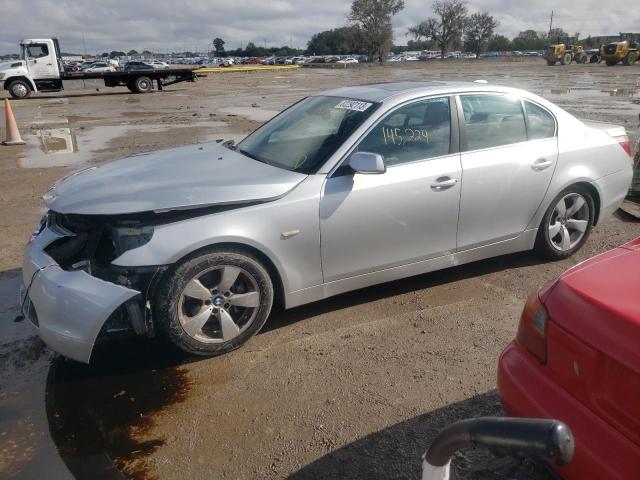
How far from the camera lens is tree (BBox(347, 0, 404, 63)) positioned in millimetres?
90812

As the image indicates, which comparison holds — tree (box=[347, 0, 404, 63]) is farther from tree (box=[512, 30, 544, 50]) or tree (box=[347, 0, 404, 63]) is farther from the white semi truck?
the white semi truck

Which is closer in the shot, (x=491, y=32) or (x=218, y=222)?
(x=218, y=222)

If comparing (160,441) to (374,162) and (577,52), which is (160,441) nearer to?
(374,162)

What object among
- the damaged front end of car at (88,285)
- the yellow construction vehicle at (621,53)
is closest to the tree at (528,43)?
the yellow construction vehicle at (621,53)

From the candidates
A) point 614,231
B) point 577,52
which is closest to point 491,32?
point 577,52

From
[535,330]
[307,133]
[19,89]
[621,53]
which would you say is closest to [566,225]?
[307,133]

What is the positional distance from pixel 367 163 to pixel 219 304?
1336mm

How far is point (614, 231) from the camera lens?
5840 millimetres

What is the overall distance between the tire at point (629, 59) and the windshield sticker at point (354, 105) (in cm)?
5407

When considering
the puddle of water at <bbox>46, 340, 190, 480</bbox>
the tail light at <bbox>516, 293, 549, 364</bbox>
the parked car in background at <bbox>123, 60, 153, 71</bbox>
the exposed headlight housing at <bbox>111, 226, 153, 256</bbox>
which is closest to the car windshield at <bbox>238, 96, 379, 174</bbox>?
the exposed headlight housing at <bbox>111, 226, 153, 256</bbox>

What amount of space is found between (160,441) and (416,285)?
249 centimetres

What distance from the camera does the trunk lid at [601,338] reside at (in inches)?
66.7

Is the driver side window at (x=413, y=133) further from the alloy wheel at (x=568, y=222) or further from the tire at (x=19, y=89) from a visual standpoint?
the tire at (x=19, y=89)

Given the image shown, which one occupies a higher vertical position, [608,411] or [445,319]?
[608,411]
